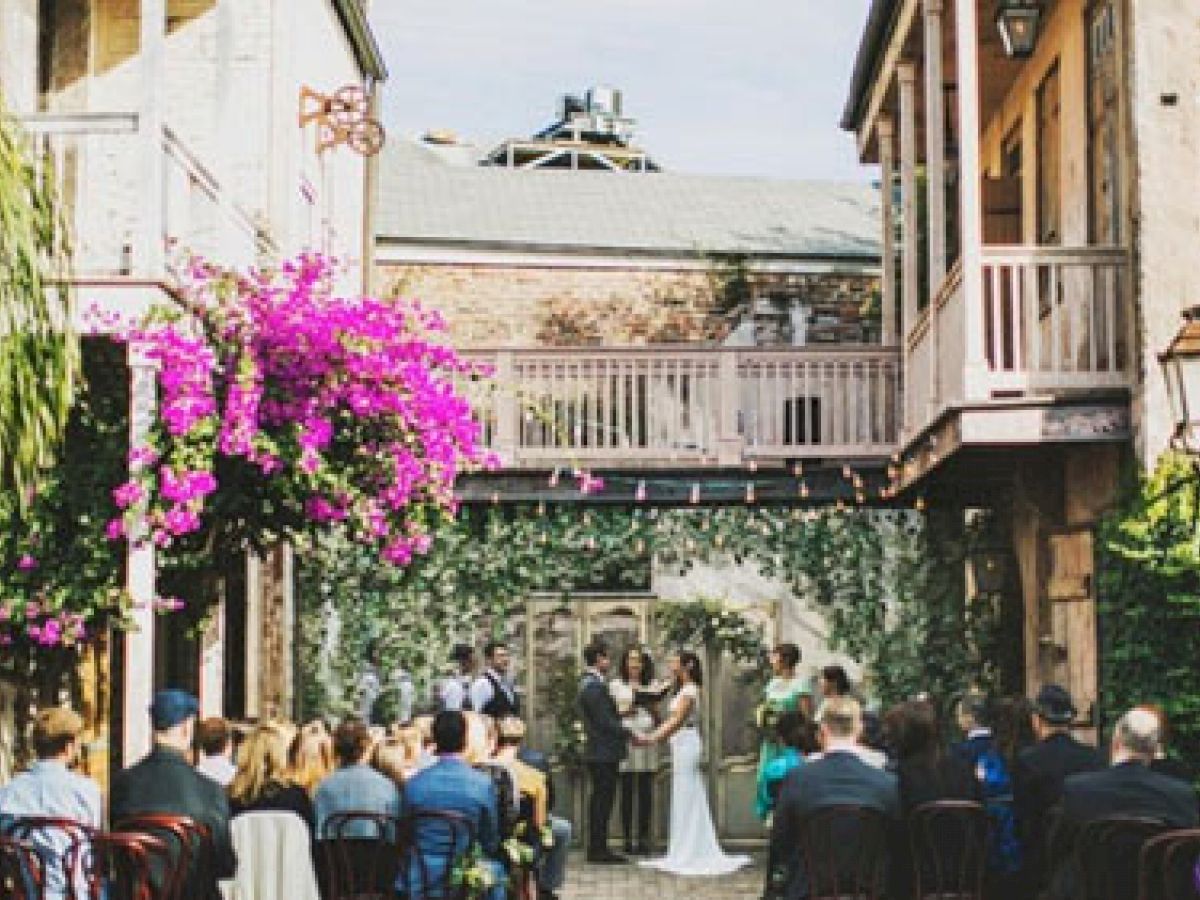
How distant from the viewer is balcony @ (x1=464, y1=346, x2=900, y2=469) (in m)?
18.8

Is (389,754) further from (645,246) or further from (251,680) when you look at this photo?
(645,246)

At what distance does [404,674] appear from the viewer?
18703mm

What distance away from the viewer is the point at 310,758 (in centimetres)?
964

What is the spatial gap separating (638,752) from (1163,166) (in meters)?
7.04

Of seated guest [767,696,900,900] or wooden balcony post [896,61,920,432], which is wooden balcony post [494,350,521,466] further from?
seated guest [767,696,900,900]

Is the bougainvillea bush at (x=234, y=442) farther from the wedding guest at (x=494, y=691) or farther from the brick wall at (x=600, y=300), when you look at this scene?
the brick wall at (x=600, y=300)

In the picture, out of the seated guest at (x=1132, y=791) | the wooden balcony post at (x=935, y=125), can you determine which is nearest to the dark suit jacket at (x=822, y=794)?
the seated guest at (x=1132, y=791)

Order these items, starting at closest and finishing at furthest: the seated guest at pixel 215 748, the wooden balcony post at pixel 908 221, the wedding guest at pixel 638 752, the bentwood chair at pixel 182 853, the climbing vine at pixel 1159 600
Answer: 1. the bentwood chair at pixel 182 853
2. the seated guest at pixel 215 748
3. the climbing vine at pixel 1159 600
4. the wooden balcony post at pixel 908 221
5. the wedding guest at pixel 638 752

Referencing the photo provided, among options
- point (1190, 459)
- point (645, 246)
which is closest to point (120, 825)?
point (1190, 459)

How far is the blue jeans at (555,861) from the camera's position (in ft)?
40.5

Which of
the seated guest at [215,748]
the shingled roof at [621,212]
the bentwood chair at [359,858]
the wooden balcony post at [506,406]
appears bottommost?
the bentwood chair at [359,858]

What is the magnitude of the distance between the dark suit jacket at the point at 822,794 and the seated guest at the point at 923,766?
0.34 m

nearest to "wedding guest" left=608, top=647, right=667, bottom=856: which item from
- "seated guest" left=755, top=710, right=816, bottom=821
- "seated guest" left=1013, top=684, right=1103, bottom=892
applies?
"seated guest" left=755, top=710, right=816, bottom=821

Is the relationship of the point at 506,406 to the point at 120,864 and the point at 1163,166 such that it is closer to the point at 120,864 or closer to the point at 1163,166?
the point at 1163,166
